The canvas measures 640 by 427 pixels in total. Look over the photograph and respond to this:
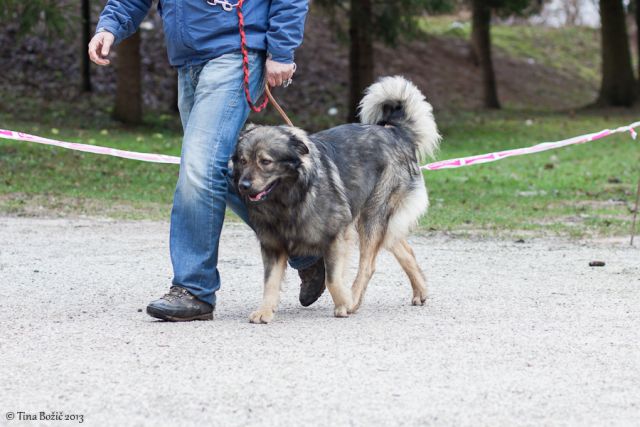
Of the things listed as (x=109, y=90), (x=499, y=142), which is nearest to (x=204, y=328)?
(x=499, y=142)

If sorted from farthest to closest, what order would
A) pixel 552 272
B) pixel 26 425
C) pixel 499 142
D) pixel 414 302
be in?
pixel 499 142 → pixel 552 272 → pixel 414 302 → pixel 26 425

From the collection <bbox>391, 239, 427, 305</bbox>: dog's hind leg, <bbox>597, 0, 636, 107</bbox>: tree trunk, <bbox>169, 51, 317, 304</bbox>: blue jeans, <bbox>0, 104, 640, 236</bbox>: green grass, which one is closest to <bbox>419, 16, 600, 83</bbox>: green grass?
<bbox>597, 0, 636, 107</bbox>: tree trunk

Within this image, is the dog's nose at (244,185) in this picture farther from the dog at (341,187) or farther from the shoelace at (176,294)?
the shoelace at (176,294)

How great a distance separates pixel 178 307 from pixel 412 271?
1722mm

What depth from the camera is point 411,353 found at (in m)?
5.14

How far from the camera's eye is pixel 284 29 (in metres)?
5.83

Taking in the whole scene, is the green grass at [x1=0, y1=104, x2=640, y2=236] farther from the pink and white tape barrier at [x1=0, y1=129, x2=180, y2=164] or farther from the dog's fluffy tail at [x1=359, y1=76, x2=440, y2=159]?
the dog's fluffy tail at [x1=359, y1=76, x2=440, y2=159]

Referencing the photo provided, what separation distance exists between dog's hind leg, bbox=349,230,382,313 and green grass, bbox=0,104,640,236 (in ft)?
14.6

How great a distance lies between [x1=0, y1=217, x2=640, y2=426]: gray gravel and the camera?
4.13 meters

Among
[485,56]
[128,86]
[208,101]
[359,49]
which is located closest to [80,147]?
[208,101]

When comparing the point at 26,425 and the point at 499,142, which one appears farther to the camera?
the point at 499,142

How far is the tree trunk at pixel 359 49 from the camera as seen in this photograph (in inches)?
895

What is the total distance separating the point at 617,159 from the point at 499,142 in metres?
3.89

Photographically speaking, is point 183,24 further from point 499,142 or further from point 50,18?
point 499,142
